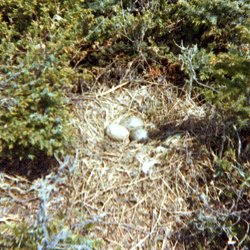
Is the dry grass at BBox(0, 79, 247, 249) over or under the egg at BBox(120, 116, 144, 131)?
under

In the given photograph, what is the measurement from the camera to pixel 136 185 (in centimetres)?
264

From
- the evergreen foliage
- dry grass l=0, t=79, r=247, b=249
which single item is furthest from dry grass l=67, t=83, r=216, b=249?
the evergreen foliage

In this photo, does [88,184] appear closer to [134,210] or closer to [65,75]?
[134,210]

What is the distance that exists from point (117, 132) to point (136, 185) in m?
0.35

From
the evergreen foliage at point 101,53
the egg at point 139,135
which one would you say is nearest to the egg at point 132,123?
the egg at point 139,135

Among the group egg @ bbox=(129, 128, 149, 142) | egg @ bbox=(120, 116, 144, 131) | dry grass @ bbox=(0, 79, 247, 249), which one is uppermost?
egg @ bbox=(120, 116, 144, 131)

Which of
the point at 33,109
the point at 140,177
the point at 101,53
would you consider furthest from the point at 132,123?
the point at 33,109

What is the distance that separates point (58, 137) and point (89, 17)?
0.91 meters

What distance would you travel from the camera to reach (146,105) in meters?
2.99

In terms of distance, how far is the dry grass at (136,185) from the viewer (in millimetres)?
2539

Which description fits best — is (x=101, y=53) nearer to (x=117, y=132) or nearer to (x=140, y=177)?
(x=117, y=132)

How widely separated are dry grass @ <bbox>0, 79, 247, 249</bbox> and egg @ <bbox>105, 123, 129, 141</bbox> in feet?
0.12

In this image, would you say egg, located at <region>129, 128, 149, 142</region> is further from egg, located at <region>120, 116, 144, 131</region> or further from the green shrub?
the green shrub

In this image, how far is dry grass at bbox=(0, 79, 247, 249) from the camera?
2.54 metres
